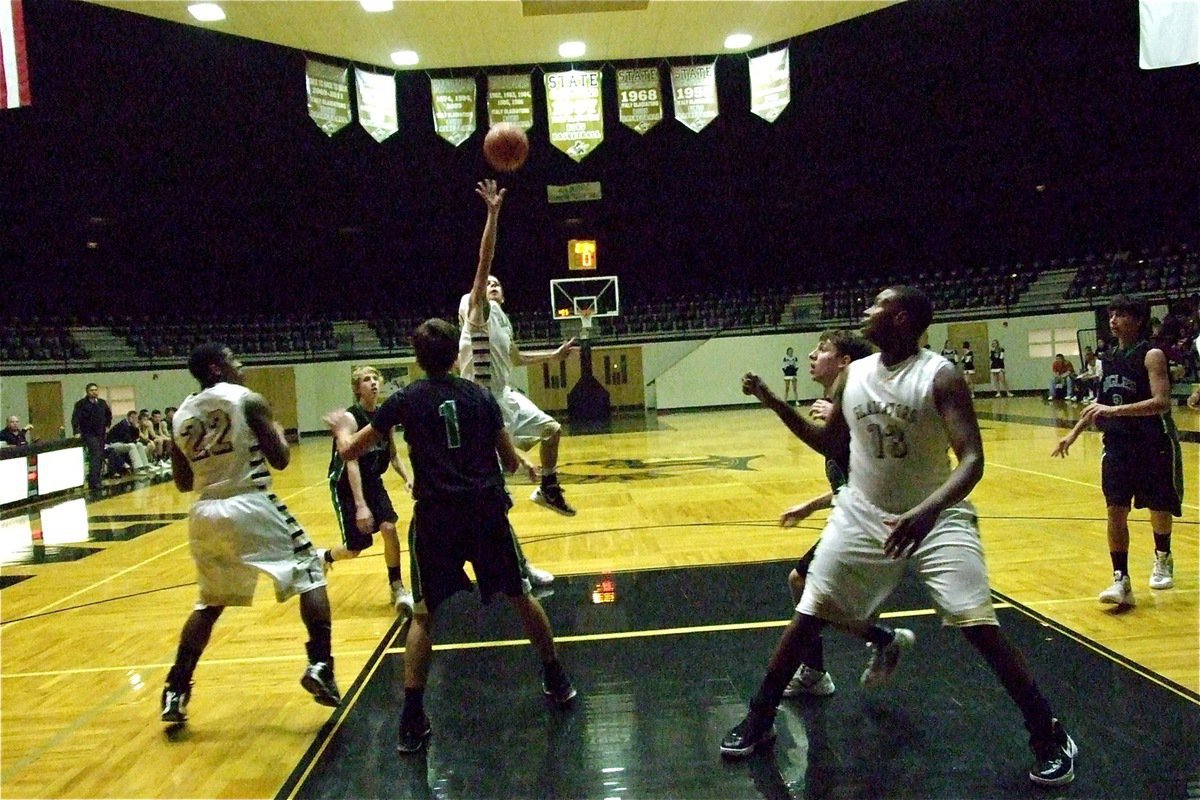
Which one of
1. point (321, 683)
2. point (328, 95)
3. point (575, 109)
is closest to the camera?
point (321, 683)

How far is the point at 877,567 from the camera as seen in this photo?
2.79 meters

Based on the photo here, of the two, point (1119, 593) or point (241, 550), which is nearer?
point (241, 550)

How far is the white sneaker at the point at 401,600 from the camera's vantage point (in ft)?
16.3

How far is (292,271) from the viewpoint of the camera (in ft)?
84.0

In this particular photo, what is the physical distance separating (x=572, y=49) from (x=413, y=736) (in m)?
13.6

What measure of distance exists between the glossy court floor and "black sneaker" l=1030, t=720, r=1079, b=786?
0.14ft

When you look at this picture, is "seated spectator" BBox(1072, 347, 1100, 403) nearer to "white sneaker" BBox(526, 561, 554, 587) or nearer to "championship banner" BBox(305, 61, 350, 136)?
"championship banner" BBox(305, 61, 350, 136)

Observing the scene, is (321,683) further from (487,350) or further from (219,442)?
(487,350)

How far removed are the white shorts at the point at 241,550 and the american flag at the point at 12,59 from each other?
567cm

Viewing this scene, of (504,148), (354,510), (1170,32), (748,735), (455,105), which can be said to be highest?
(455,105)

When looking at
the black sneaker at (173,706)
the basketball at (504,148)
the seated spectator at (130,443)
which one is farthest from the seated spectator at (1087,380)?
the black sneaker at (173,706)

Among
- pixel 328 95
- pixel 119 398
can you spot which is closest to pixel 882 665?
pixel 328 95

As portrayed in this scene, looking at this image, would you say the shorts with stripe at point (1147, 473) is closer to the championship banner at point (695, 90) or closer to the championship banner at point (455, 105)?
the championship banner at point (695, 90)

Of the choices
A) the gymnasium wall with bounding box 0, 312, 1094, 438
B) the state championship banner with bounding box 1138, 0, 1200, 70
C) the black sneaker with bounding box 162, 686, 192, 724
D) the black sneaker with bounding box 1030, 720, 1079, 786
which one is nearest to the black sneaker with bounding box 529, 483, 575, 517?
the black sneaker with bounding box 162, 686, 192, 724
